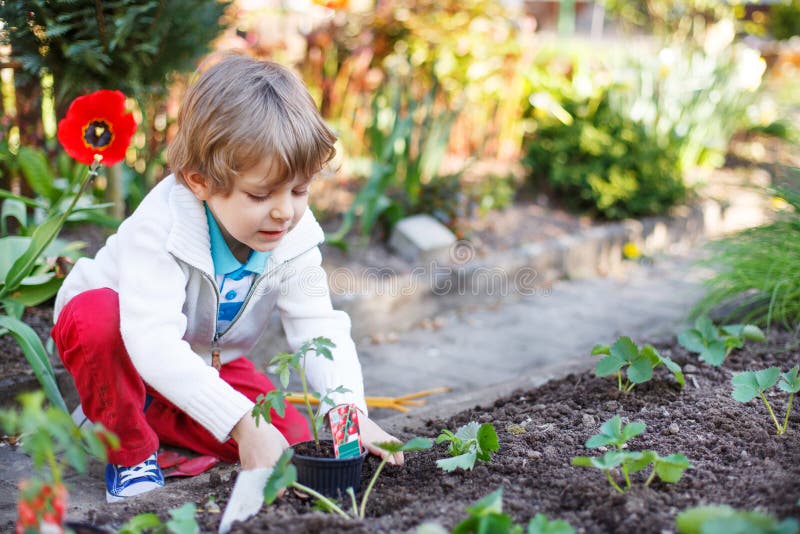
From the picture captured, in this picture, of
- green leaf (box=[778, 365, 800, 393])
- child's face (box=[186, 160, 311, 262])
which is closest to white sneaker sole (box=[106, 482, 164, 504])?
child's face (box=[186, 160, 311, 262])

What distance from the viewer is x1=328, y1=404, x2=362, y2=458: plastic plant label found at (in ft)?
5.47

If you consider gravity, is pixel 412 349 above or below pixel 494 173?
below

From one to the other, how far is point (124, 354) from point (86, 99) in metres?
0.73

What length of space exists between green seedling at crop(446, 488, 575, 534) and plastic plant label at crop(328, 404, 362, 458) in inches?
15.6

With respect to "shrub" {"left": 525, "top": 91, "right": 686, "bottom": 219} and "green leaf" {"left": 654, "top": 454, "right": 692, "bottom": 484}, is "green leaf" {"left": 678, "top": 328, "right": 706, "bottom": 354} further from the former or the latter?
"shrub" {"left": 525, "top": 91, "right": 686, "bottom": 219}

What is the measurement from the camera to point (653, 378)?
2209 mm

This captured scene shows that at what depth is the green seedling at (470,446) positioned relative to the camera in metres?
1.68

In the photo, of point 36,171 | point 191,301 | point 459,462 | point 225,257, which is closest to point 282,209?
point 225,257

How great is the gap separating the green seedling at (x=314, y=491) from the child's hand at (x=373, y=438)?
0.47 ft

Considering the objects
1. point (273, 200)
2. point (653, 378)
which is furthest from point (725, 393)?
point (273, 200)

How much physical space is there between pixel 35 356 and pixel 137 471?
40 cm

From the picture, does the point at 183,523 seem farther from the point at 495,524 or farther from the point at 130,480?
the point at 130,480

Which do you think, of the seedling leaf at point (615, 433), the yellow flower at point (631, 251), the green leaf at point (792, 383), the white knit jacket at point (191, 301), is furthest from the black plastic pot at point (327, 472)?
the yellow flower at point (631, 251)

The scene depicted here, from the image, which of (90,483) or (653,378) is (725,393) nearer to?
(653,378)
